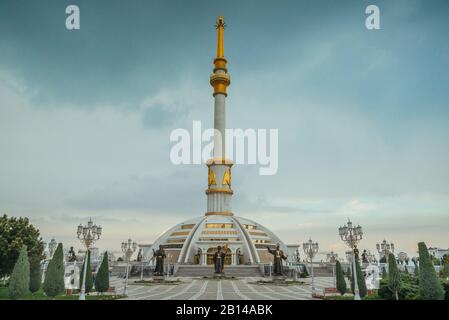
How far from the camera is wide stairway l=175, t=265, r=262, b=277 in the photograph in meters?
44.3

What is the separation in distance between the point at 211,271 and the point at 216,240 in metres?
8.84

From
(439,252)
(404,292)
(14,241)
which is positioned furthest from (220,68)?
(439,252)

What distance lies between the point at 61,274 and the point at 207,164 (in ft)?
146

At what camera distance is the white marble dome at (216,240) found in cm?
5197

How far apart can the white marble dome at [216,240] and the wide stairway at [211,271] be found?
12.1ft

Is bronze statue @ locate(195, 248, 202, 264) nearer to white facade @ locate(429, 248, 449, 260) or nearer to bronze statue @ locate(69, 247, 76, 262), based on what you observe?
bronze statue @ locate(69, 247, 76, 262)

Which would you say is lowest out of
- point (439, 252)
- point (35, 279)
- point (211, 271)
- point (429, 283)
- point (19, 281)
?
point (439, 252)

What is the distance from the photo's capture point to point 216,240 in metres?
53.4

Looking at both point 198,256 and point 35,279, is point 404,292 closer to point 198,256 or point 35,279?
point 35,279

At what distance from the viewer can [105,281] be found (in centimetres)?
2277

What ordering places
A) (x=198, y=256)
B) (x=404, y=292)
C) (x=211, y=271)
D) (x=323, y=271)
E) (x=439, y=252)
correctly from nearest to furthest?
(x=404, y=292)
(x=211, y=271)
(x=323, y=271)
(x=198, y=256)
(x=439, y=252)
